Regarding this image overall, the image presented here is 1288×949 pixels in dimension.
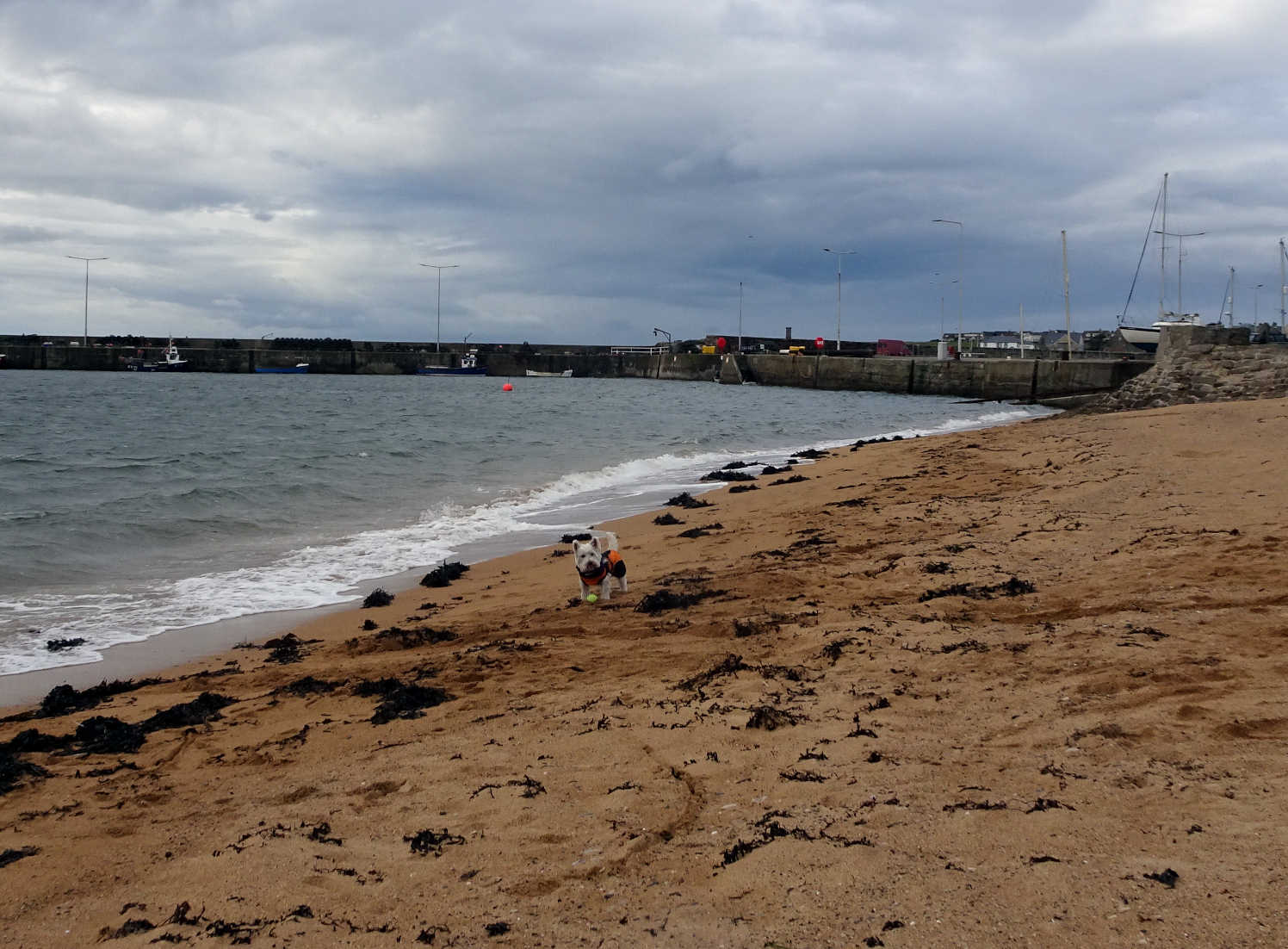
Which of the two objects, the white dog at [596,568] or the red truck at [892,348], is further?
the red truck at [892,348]

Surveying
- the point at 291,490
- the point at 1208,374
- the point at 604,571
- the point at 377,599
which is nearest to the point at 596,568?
the point at 604,571

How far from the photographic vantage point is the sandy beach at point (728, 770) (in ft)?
9.85

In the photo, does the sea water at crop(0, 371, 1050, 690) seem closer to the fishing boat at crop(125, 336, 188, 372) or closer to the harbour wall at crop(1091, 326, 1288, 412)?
the harbour wall at crop(1091, 326, 1288, 412)

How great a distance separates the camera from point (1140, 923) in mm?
2643

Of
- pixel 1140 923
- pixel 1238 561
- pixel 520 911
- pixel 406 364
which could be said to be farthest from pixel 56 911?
pixel 406 364

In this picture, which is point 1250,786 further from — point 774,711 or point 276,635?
point 276,635

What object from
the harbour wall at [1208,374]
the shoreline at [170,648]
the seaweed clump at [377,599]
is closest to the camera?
the shoreline at [170,648]

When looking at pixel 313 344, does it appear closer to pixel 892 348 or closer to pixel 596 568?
pixel 892 348

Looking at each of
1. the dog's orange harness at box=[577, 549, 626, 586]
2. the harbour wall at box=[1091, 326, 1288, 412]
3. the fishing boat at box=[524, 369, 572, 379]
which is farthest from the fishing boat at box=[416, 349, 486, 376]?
the dog's orange harness at box=[577, 549, 626, 586]

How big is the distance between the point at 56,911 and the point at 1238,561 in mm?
6981

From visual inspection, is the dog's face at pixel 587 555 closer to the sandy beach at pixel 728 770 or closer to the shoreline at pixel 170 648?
the sandy beach at pixel 728 770

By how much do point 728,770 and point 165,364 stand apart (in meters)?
103

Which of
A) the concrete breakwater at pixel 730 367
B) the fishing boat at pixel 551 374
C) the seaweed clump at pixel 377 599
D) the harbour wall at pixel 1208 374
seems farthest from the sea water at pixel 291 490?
the fishing boat at pixel 551 374

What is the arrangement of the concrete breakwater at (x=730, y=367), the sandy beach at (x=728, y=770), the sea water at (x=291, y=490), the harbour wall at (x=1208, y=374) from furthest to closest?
the concrete breakwater at (x=730, y=367) → the harbour wall at (x=1208, y=374) → the sea water at (x=291, y=490) → the sandy beach at (x=728, y=770)
